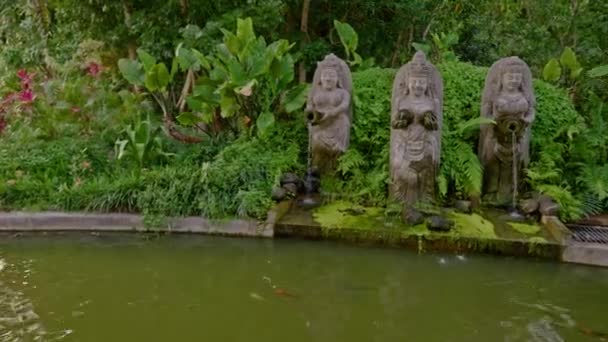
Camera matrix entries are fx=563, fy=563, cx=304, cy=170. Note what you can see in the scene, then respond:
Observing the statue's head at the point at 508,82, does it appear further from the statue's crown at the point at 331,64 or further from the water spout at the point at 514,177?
the statue's crown at the point at 331,64

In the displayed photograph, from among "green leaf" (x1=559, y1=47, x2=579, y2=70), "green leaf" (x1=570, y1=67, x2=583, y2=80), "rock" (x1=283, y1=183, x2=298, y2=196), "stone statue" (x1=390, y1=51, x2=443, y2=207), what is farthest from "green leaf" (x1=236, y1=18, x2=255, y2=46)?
"green leaf" (x1=570, y1=67, x2=583, y2=80)

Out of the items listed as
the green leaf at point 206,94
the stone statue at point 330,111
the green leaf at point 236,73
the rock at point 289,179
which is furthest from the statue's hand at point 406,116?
the green leaf at point 206,94

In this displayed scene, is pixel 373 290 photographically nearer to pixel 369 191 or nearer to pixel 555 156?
pixel 369 191

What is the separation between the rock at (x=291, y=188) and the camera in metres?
5.53

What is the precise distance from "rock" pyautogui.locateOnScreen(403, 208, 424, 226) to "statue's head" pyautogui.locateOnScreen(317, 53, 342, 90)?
5.15 feet

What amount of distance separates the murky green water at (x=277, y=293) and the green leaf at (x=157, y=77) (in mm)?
2032

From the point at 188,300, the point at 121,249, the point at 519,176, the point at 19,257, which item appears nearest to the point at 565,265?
the point at 519,176

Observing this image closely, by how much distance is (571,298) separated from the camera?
154 inches

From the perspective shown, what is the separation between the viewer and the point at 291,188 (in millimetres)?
5562

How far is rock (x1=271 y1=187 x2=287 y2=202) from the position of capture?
17.6ft

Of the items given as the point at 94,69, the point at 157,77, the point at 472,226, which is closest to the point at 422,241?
the point at 472,226

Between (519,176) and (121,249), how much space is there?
3805mm

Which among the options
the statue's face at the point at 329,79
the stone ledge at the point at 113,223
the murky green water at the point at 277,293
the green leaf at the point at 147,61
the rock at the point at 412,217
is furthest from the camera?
the green leaf at the point at 147,61

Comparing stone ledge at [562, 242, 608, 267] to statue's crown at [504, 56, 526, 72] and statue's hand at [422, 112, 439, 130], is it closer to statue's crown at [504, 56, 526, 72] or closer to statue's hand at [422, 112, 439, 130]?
statue's hand at [422, 112, 439, 130]
